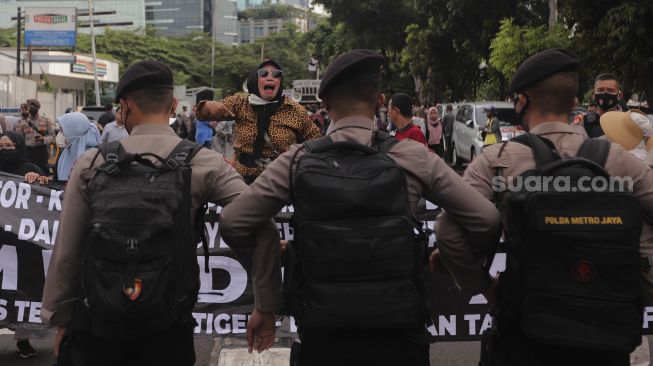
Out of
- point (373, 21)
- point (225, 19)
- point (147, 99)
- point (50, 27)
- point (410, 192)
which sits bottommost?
point (410, 192)

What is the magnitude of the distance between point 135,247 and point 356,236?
2.44ft

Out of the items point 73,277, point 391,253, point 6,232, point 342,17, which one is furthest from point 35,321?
point 342,17

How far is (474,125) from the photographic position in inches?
800

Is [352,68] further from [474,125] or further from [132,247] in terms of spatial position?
[474,125]

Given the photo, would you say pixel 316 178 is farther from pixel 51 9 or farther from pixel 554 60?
pixel 51 9

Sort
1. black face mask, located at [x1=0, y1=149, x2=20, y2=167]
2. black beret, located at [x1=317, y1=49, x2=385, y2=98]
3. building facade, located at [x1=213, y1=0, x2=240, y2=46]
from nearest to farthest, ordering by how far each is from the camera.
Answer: black beret, located at [x1=317, y1=49, x2=385, y2=98] < black face mask, located at [x1=0, y1=149, x2=20, y2=167] < building facade, located at [x1=213, y1=0, x2=240, y2=46]

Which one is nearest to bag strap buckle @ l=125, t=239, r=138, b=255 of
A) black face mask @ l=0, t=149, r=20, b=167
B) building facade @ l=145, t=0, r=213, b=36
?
black face mask @ l=0, t=149, r=20, b=167

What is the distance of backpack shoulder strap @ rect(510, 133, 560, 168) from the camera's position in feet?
10.1

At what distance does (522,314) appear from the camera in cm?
297

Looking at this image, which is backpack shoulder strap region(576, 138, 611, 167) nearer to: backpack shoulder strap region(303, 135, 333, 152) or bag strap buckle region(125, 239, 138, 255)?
backpack shoulder strap region(303, 135, 333, 152)

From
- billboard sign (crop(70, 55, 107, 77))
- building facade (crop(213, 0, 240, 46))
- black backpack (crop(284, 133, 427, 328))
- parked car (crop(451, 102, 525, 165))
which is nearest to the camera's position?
black backpack (crop(284, 133, 427, 328))

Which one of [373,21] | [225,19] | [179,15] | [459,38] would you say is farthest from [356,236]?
[179,15]

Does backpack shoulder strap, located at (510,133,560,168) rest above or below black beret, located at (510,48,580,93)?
below

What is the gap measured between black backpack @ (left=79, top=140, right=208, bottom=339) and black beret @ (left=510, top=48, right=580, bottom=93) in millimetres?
1307
